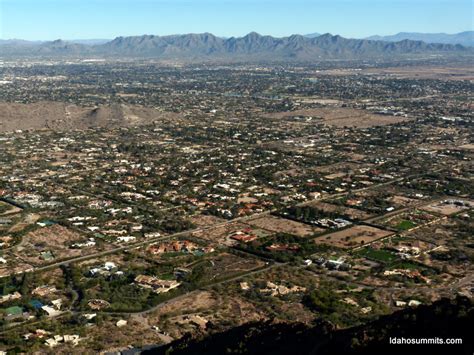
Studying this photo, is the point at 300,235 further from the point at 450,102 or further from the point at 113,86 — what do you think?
the point at 113,86

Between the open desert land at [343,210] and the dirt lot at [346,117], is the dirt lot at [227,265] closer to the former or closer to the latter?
the open desert land at [343,210]

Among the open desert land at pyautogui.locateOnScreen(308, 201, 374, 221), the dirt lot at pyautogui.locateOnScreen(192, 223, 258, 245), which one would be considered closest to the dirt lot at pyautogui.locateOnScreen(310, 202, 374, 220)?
the open desert land at pyautogui.locateOnScreen(308, 201, 374, 221)

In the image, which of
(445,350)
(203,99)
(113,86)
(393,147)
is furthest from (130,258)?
(113,86)

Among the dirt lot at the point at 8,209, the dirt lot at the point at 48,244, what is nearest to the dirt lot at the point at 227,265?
the dirt lot at the point at 48,244

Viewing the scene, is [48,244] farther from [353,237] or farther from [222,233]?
[353,237]

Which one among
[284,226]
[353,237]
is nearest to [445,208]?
[353,237]

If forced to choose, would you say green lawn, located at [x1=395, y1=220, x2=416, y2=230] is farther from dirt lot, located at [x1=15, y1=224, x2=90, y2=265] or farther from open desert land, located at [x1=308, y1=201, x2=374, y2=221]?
dirt lot, located at [x1=15, y1=224, x2=90, y2=265]
